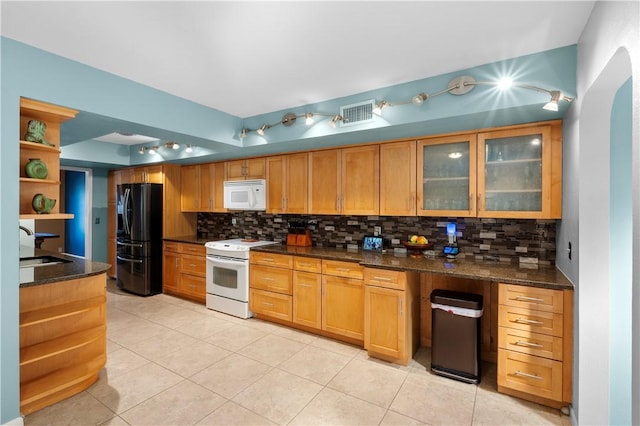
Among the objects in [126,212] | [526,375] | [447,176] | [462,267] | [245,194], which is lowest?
[526,375]

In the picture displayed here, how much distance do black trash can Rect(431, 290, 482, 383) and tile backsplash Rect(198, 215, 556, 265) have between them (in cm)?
64

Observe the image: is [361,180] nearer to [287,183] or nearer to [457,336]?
[287,183]

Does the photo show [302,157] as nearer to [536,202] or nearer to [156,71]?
[156,71]

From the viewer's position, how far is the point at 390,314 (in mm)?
2812

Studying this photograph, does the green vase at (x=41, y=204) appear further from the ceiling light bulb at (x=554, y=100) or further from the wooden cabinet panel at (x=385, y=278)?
the ceiling light bulb at (x=554, y=100)

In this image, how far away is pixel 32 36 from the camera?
76.8 inches

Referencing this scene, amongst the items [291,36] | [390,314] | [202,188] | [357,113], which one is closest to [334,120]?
[357,113]

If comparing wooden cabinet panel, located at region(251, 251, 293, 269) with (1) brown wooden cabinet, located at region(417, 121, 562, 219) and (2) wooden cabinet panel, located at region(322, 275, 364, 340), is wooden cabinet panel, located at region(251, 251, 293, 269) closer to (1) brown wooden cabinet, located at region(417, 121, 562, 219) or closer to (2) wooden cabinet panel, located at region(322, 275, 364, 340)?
(2) wooden cabinet panel, located at region(322, 275, 364, 340)

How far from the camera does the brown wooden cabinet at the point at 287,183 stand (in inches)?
153

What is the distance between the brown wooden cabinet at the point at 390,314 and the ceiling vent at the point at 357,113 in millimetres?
1380

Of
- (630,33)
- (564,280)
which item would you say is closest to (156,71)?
(630,33)

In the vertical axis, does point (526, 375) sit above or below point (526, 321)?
below

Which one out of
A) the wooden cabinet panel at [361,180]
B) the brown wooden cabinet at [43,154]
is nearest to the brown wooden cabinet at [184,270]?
the brown wooden cabinet at [43,154]

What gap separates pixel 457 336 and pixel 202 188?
4.13 meters
